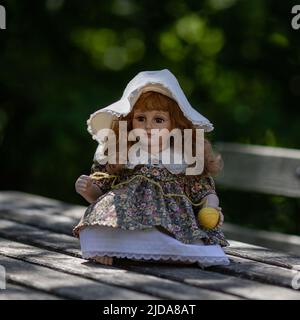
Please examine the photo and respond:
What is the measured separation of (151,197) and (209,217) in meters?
0.21

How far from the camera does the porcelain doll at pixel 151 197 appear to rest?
3266 millimetres

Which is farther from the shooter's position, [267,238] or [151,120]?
[267,238]

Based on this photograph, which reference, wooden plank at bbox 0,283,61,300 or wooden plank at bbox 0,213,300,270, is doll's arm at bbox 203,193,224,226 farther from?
wooden plank at bbox 0,283,61,300

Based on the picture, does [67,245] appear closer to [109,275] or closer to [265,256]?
[109,275]

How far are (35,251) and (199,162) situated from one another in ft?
2.32

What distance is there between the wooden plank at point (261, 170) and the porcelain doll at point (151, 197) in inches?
58.6

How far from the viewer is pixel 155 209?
3291 mm

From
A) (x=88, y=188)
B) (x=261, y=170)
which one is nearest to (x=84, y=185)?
(x=88, y=188)

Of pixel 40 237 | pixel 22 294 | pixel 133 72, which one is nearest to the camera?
pixel 22 294

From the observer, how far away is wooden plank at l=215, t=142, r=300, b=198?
4.85 m

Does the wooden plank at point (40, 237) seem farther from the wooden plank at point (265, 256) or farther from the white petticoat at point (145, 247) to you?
the wooden plank at point (265, 256)

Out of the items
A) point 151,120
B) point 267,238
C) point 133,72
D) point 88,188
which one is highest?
point 133,72

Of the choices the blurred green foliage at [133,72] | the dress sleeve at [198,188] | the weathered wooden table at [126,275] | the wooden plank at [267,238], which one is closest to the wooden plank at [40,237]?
the weathered wooden table at [126,275]
